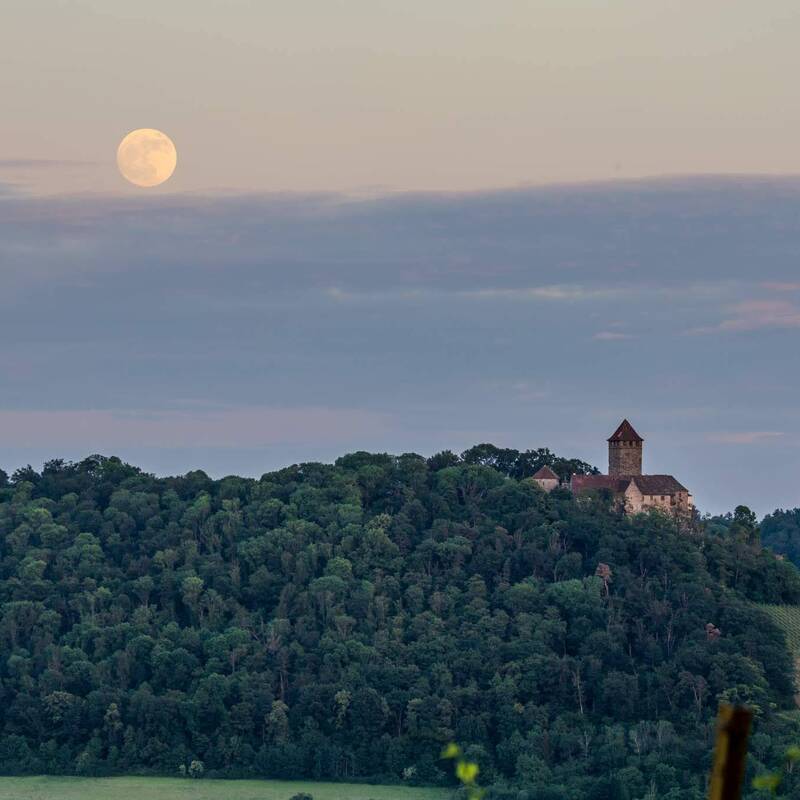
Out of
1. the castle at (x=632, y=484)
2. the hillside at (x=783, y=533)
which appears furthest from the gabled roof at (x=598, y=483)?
the hillside at (x=783, y=533)

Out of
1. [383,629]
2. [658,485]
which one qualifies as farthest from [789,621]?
[383,629]

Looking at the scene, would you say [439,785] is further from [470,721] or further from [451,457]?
[451,457]

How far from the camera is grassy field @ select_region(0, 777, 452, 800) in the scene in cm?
8394

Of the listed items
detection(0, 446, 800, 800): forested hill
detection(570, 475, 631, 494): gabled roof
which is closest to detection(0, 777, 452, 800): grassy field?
detection(0, 446, 800, 800): forested hill

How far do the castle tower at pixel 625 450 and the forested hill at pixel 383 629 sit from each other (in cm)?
334

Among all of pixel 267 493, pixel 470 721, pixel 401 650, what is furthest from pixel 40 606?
pixel 470 721

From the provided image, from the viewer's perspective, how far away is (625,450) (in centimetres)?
10850

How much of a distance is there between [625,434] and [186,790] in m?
37.4

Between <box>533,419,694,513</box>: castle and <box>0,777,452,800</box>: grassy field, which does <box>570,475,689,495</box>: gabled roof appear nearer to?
<box>533,419,694,513</box>: castle

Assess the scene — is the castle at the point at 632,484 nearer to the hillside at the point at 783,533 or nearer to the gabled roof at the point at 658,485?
the gabled roof at the point at 658,485

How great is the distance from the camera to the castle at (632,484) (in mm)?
108312

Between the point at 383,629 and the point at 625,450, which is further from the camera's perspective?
the point at 625,450

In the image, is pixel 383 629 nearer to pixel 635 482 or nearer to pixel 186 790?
pixel 186 790

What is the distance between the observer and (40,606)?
344ft
